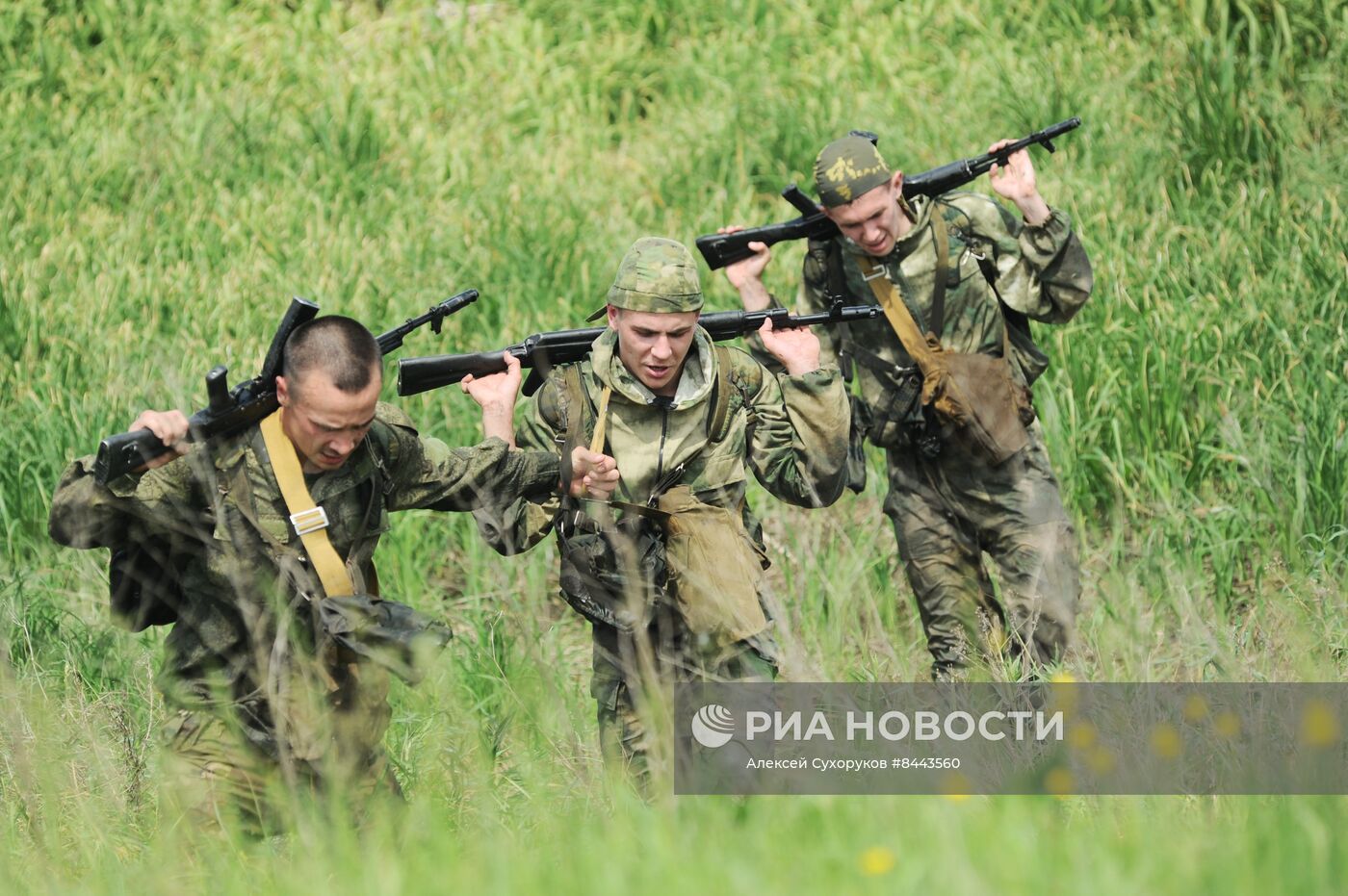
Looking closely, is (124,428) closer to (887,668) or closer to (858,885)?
(887,668)

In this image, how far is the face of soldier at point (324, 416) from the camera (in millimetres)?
3682

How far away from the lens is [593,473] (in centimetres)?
410

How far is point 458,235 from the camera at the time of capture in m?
8.00

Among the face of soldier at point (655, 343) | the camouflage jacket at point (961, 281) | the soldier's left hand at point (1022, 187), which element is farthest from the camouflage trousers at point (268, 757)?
the soldier's left hand at point (1022, 187)

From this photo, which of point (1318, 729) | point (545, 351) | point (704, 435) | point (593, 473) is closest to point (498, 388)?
point (545, 351)

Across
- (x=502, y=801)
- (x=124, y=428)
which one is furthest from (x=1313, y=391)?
(x=124, y=428)

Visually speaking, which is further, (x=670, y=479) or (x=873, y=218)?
(x=873, y=218)

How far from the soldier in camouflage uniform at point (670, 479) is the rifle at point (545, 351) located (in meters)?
0.16

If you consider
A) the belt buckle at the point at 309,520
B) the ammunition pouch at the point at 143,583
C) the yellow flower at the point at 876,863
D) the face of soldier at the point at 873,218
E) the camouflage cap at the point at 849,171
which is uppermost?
the camouflage cap at the point at 849,171

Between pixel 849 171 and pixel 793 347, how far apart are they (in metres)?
0.79

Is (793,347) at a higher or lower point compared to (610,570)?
higher

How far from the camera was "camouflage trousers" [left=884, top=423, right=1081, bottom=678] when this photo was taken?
5262 millimetres

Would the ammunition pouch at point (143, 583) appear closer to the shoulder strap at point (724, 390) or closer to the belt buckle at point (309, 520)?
the belt buckle at point (309, 520)

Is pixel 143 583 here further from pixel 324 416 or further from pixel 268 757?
pixel 324 416
